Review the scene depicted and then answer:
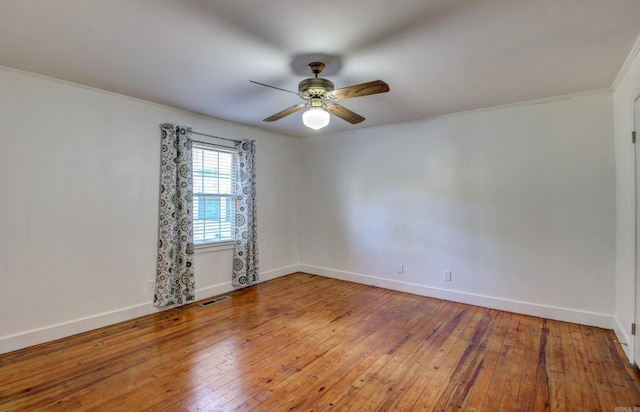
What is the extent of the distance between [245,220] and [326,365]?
264 centimetres

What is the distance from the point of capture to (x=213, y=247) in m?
4.23

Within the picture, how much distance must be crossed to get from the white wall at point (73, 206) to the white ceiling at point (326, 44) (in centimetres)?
32

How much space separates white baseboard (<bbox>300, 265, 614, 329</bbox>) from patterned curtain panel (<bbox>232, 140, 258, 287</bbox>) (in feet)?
4.81

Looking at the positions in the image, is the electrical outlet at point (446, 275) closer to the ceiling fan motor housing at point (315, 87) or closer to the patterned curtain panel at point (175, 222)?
the ceiling fan motor housing at point (315, 87)

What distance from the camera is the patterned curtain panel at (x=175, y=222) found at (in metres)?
3.60

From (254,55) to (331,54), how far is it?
0.60 meters

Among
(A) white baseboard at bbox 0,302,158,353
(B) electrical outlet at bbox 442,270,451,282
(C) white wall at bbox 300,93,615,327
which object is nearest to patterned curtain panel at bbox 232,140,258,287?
(A) white baseboard at bbox 0,302,158,353

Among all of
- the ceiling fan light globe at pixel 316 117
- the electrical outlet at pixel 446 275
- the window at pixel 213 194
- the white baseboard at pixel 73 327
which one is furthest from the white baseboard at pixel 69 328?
the electrical outlet at pixel 446 275

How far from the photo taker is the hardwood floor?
6.53 ft

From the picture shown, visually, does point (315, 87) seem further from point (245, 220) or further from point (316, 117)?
point (245, 220)

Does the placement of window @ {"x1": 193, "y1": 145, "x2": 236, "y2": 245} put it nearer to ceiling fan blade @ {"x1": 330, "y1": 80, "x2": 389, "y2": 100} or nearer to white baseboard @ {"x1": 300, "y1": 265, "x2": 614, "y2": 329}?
white baseboard @ {"x1": 300, "y1": 265, "x2": 614, "y2": 329}

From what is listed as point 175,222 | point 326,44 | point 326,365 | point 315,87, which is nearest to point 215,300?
point 175,222

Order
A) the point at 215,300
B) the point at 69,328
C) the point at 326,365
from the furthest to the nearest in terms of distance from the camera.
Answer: the point at 215,300 → the point at 69,328 → the point at 326,365

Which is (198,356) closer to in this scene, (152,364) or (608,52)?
(152,364)
